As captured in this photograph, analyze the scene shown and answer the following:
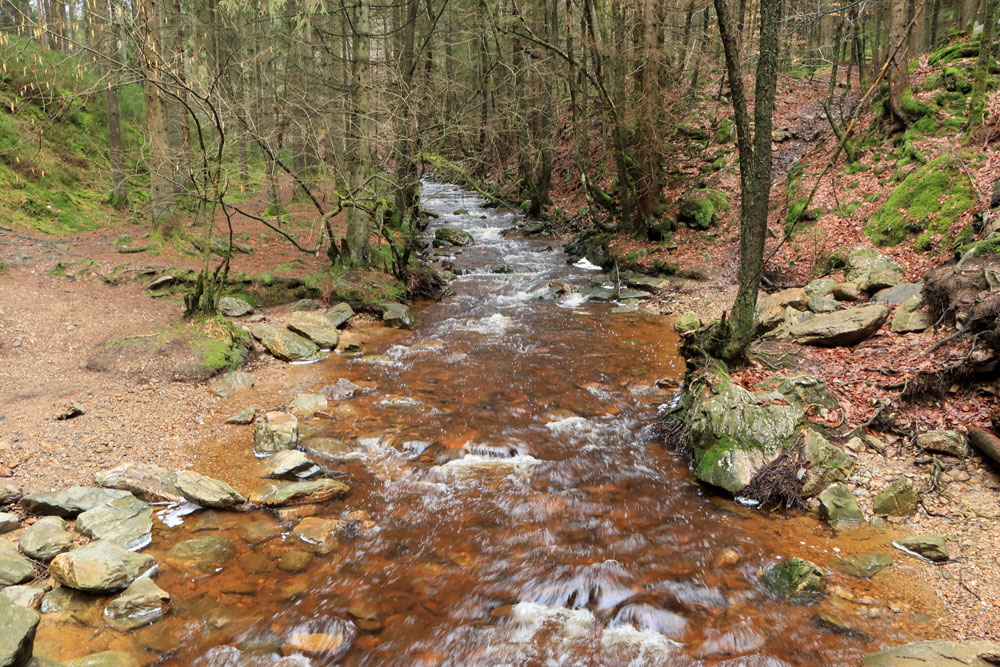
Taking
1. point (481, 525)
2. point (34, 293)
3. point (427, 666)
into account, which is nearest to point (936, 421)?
point (481, 525)

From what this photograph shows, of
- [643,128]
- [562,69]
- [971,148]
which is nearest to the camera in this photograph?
[971,148]

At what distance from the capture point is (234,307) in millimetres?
10672

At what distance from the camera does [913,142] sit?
12.2 metres

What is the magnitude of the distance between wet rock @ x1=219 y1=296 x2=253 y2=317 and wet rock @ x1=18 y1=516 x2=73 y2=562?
6.43 metres

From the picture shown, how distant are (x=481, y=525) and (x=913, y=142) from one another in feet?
42.7

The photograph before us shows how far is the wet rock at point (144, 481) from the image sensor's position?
206 inches

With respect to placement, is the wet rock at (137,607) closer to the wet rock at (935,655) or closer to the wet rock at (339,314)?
the wet rock at (935,655)

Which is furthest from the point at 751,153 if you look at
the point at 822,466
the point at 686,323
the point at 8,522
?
the point at 8,522

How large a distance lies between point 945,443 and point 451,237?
15846 mm

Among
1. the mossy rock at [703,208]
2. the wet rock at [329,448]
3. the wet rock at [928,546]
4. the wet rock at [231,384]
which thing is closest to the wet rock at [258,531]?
the wet rock at [329,448]

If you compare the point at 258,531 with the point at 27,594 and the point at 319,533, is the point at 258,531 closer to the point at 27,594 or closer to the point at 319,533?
the point at 319,533

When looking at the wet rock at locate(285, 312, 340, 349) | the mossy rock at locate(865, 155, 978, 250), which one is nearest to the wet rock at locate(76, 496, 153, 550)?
the wet rock at locate(285, 312, 340, 349)

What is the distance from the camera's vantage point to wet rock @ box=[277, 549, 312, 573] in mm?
4613

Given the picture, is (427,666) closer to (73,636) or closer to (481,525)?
(481,525)
